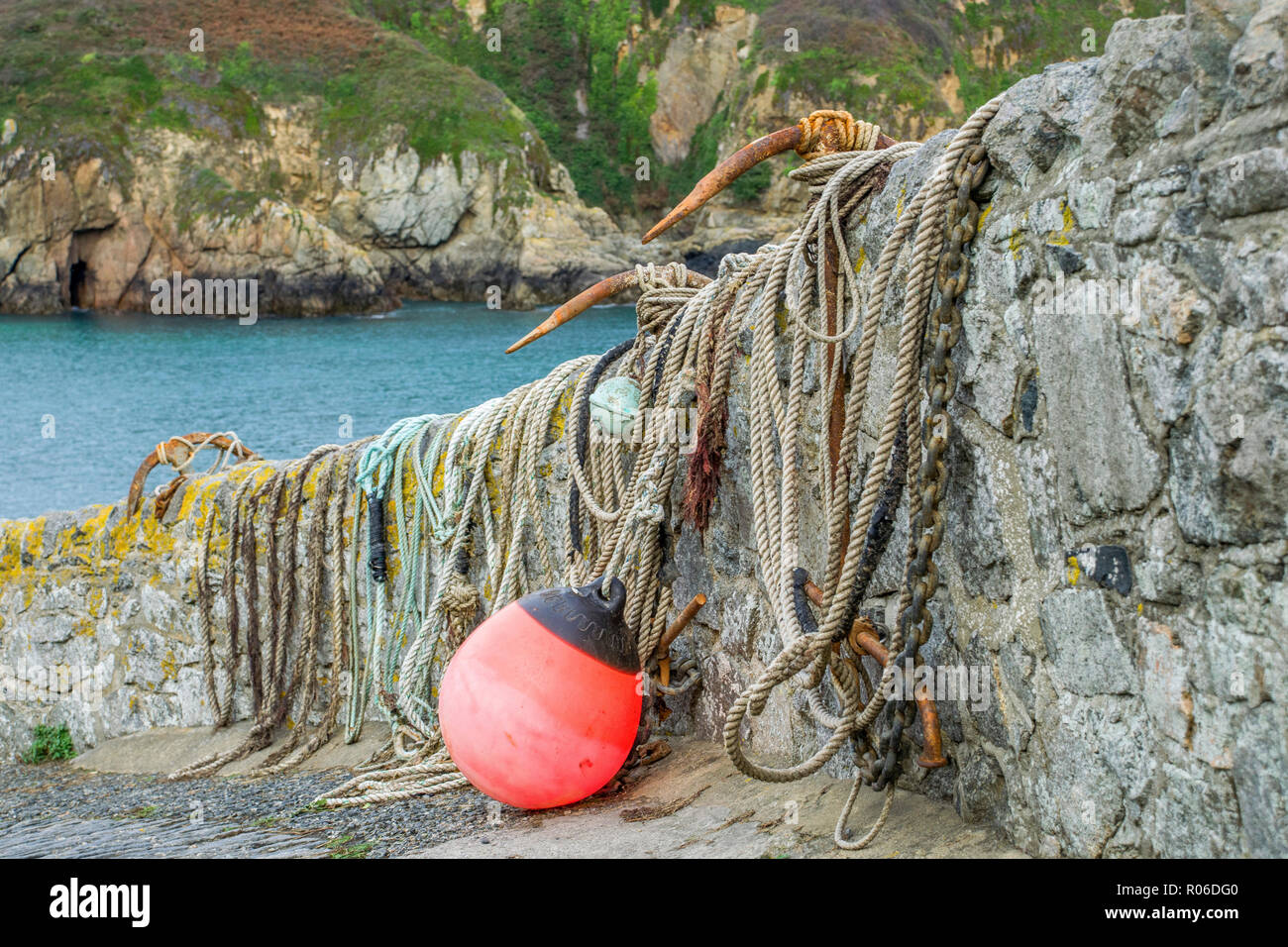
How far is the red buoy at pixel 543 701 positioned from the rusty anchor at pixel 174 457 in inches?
122

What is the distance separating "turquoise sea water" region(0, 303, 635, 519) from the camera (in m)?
19.6

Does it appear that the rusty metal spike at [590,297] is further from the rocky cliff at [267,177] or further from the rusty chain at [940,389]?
the rocky cliff at [267,177]

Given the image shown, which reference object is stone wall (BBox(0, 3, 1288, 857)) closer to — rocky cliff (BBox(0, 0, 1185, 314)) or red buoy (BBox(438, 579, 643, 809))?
red buoy (BBox(438, 579, 643, 809))

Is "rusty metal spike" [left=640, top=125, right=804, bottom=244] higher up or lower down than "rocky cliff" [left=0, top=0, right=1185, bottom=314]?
lower down

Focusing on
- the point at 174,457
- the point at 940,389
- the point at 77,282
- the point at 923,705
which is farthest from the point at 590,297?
the point at 77,282

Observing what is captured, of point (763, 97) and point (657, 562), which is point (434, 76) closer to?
point (763, 97)

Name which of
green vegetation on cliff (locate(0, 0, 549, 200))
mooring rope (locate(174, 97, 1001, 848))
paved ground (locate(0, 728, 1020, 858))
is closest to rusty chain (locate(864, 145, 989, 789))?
mooring rope (locate(174, 97, 1001, 848))

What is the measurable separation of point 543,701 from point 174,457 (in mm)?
3840

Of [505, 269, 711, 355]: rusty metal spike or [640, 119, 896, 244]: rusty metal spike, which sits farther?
[505, 269, 711, 355]: rusty metal spike

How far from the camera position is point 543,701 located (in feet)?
9.83

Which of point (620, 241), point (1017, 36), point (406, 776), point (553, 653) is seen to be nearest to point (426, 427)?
point (406, 776)

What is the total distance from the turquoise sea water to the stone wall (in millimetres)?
16056

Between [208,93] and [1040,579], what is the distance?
183 ft

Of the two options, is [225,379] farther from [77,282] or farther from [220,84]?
[220,84]
